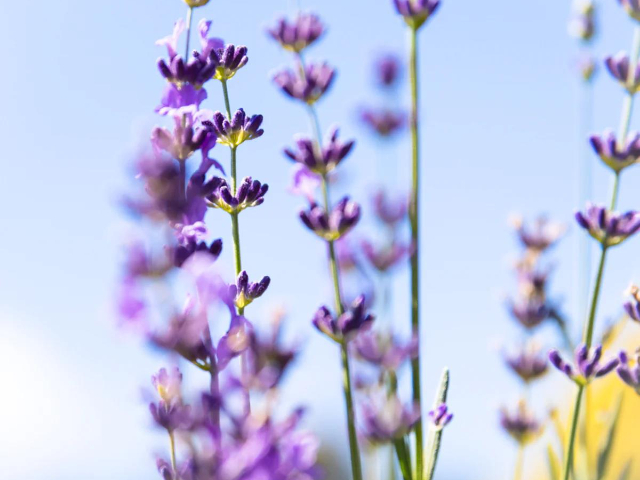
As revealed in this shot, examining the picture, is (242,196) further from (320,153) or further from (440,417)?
(440,417)

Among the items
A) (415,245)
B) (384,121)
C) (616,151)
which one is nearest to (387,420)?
(415,245)

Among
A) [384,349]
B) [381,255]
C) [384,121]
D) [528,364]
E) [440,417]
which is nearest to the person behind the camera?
[440,417]

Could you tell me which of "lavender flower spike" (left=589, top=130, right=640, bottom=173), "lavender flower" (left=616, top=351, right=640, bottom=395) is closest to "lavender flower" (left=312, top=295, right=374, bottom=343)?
"lavender flower" (left=616, top=351, right=640, bottom=395)

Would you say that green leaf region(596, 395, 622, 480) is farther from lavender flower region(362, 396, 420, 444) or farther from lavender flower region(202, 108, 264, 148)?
lavender flower region(202, 108, 264, 148)

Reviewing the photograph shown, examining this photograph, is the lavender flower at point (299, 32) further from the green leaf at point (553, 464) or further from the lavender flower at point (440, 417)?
the green leaf at point (553, 464)

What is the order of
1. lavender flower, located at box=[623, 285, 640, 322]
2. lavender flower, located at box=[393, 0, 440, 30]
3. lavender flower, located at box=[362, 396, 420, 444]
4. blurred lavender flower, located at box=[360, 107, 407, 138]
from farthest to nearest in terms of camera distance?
blurred lavender flower, located at box=[360, 107, 407, 138], lavender flower, located at box=[623, 285, 640, 322], lavender flower, located at box=[393, 0, 440, 30], lavender flower, located at box=[362, 396, 420, 444]

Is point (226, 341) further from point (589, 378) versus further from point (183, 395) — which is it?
point (589, 378)
